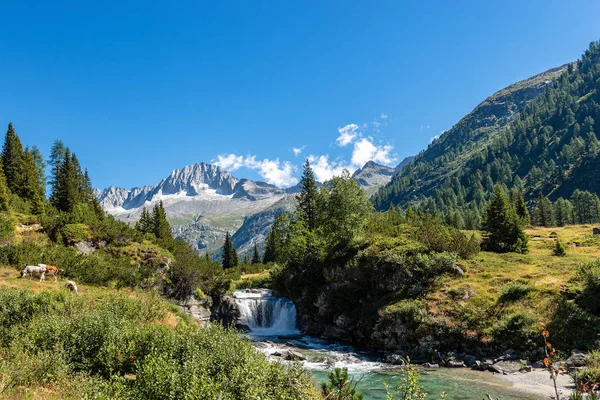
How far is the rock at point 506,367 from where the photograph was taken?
23031 millimetres

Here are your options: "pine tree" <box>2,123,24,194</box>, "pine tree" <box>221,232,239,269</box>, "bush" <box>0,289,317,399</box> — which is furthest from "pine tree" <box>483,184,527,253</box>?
"pine tree" <box>2,123,24,194</box>

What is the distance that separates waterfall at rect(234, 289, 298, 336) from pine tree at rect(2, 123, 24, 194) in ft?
128

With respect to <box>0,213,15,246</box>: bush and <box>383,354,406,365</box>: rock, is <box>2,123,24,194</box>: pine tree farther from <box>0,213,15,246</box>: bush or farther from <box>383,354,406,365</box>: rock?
<box>383,354,406,365</box>: rock

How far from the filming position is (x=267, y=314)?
5097cm

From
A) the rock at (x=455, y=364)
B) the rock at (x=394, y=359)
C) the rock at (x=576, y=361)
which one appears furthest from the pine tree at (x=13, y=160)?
the rock at (x=576, y=361)

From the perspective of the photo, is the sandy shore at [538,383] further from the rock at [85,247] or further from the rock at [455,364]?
the rock at [85,247]

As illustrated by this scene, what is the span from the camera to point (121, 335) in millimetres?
13766

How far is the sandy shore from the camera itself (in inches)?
742

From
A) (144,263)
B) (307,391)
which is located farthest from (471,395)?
(144,263)

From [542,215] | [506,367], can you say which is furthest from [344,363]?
[542,215]

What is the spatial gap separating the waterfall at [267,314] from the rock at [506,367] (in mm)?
28136

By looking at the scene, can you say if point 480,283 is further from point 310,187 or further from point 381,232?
point 310,187

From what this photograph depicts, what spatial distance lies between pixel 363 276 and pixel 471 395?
70.9 ft

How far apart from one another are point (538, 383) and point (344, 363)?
13197mm
